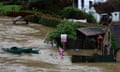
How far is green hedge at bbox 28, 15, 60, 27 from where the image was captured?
57.3 meters

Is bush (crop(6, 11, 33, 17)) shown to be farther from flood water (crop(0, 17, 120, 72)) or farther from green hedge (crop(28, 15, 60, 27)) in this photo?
flood water (crop(0, 17, 120, 72))

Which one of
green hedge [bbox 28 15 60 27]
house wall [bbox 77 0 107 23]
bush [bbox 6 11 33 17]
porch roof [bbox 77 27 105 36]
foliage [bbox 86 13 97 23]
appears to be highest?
porch roof [bbox 77 27 105 36]

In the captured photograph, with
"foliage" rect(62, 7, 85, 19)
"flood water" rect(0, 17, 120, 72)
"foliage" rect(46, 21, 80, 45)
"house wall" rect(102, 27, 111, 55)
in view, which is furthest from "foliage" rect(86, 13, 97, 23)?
"house wall" rect(102, 27, 111, 55)

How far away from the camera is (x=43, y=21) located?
201 feet

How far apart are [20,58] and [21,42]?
885cm

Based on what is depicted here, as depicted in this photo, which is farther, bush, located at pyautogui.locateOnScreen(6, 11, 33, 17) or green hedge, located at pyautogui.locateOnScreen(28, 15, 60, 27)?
bush, located at pyautogui.locateOnScreen(6, 11, 33, 17)

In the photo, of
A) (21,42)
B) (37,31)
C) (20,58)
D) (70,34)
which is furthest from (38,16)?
(20,58)

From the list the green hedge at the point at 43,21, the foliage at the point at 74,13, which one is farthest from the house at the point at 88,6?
the green hedge at the point at 43,21

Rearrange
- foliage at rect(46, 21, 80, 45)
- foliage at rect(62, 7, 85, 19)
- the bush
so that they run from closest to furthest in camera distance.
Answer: foliage at rect(46, 21, 80, 45), foliage at rect(62, 7, 85, 19), the bush

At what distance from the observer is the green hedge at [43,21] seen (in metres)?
57.3

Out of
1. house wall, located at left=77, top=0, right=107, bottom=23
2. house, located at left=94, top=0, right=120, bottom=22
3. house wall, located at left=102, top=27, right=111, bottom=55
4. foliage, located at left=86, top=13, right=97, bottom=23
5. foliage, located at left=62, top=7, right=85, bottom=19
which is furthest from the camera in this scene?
foliage, located at left=62, top=7, right=85, bottom=19

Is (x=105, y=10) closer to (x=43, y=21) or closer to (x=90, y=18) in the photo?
(x=90, y=18)

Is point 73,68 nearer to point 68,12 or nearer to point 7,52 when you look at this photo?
point 7,52

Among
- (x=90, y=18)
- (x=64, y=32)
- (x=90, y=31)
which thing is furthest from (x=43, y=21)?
(x=64, y=32)
